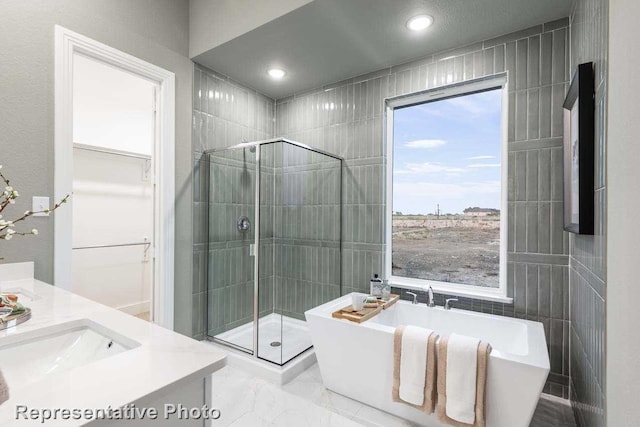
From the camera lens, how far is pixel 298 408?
2.05m

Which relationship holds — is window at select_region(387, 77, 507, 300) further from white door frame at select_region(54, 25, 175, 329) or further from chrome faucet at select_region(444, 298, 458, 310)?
white door frame at select_region(54, 25, 175, 329)

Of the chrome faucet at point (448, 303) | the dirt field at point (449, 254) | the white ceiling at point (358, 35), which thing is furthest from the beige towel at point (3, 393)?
the dirt field at point (449, 254)

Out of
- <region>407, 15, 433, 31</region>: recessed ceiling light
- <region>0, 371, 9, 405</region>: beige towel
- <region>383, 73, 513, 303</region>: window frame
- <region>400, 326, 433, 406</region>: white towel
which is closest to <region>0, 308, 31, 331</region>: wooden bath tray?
<region>0, 371, 9, 405</region>: beige towel

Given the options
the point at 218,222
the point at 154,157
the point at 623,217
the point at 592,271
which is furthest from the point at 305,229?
the point at 623,217

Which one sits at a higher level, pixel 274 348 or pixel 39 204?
pixel 39 204

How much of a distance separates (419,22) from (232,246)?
231 centimetres

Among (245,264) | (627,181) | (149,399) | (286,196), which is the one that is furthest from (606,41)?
(245,264)

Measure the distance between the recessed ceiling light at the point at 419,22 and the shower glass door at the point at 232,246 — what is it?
4.97 feet

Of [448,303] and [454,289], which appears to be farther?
[454,289]

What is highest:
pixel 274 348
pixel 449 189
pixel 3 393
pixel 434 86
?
pixel 434 86

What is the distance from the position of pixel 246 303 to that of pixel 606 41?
2.75 metres

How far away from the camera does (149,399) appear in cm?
68

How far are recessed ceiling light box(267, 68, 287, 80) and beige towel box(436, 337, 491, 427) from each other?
2567 mm

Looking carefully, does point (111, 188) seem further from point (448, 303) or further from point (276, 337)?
point (448, 303)
